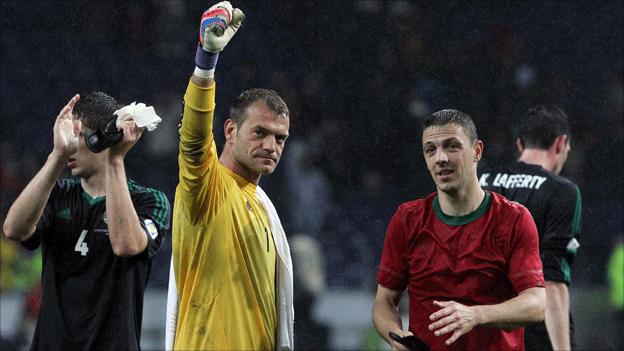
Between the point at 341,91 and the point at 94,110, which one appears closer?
the point at 94,110

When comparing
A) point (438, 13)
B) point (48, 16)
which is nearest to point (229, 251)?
point (48, 16)

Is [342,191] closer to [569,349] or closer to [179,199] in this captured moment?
[569,349]

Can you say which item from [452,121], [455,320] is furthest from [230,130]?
[455,320]

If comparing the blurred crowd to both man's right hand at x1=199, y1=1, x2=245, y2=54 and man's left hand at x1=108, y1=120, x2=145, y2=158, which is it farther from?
man's right hand at x1=199, y1=1, x2=245, y2=54

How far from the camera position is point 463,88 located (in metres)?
7.02

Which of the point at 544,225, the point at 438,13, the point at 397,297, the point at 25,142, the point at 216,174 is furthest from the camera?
the point at 438,13

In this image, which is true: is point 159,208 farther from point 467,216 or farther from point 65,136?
point 467,216

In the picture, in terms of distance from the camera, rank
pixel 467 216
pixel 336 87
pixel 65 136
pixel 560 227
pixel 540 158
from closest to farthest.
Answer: pixel 65 136, pixel 467 216, pixel 560 227, pixel 540 158, pixel 336 87

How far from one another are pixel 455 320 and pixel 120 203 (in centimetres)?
104

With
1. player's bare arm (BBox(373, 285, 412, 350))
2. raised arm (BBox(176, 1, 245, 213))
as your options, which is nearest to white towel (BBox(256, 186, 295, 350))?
player's bare arm (BBox(373, 285, 412, 350))

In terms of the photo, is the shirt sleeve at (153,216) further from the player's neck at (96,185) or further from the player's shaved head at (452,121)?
the player's shaved head at (452,121)

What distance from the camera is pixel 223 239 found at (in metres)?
2.96

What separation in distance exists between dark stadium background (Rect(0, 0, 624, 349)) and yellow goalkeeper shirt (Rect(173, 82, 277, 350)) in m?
3.41

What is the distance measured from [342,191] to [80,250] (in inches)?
156
